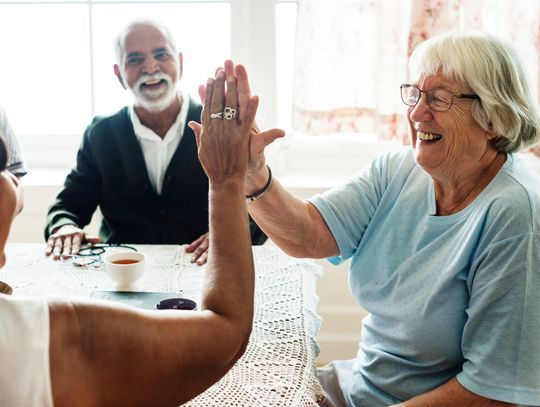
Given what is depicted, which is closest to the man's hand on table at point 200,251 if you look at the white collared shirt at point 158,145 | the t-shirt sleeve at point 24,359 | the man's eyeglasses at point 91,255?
the man's eyeglasses at point 91,255

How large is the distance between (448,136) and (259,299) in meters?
0.57

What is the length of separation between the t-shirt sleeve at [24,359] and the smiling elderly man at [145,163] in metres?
1.51

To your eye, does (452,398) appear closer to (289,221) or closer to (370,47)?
(289,221)

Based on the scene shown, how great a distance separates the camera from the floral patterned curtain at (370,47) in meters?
2.54

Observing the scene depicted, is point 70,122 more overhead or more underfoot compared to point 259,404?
more overhead

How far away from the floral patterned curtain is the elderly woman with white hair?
1.06 m

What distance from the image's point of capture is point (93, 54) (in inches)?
115

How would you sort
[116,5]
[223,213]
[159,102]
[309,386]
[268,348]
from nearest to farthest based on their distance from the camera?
[223,213] → [309,386] → [268,348] → [159,102] → [116,5]

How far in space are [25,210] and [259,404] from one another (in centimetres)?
184

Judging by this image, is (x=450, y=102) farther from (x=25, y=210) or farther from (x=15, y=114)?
(x=15, y=114)

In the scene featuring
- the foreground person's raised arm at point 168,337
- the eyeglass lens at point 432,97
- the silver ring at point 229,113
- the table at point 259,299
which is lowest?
the table at point 259,299

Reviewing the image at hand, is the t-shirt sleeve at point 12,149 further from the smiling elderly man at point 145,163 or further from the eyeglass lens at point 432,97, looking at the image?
the eyeglass lens at point 432,97

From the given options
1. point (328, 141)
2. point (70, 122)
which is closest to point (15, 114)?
point (70, 122)

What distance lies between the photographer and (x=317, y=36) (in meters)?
2.65
